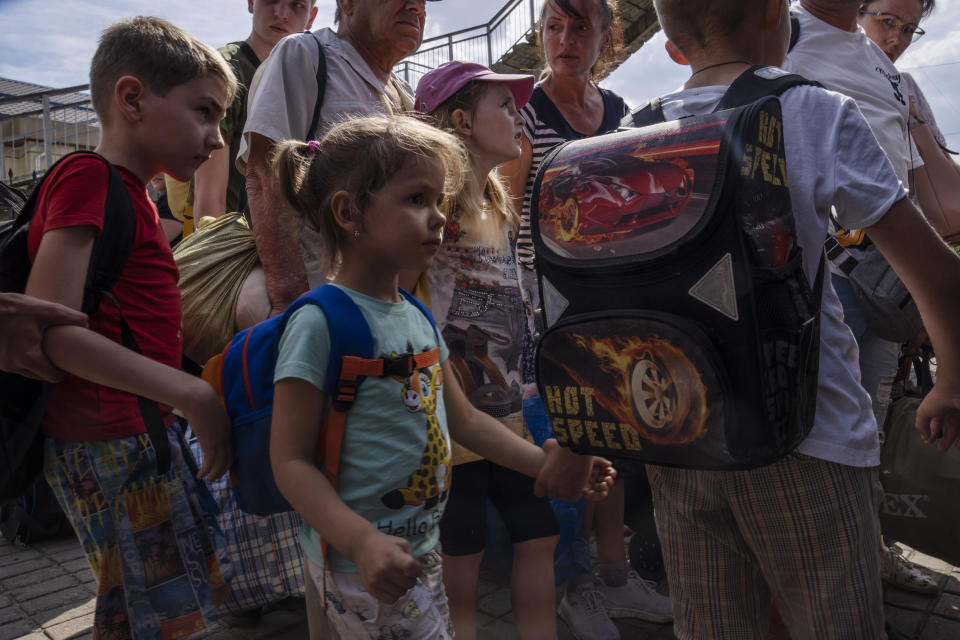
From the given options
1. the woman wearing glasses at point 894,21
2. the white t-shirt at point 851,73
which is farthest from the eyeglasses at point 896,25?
the white t-shirt at point 851,73

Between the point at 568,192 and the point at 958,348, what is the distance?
800 millimetres

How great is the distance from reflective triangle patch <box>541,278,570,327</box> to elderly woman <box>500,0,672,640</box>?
103cm

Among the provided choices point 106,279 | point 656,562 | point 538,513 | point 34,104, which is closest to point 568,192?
point 106,279

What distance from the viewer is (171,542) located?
194cm

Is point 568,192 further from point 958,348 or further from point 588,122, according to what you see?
point 588,122

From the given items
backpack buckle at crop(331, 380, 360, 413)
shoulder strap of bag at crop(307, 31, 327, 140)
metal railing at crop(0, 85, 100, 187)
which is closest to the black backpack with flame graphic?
backpack buckle at crop(331, 380, 360, 413)

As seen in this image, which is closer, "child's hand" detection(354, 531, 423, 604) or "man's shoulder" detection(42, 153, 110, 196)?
"child's hand" detection(354, 531, 423, 604)

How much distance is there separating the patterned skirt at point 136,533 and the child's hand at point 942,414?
5.81ft

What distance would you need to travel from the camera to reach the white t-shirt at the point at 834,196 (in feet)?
4.40

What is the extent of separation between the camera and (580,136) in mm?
3297

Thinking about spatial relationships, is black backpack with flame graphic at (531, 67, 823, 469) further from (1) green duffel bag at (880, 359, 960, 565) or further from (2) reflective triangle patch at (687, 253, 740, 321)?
(1) green duffel bag at (880, 359, 960, 565)

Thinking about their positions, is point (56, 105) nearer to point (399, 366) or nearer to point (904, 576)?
point (399, 366)

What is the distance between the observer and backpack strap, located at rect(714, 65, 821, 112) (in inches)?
55.0

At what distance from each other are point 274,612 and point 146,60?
7.61 ft
